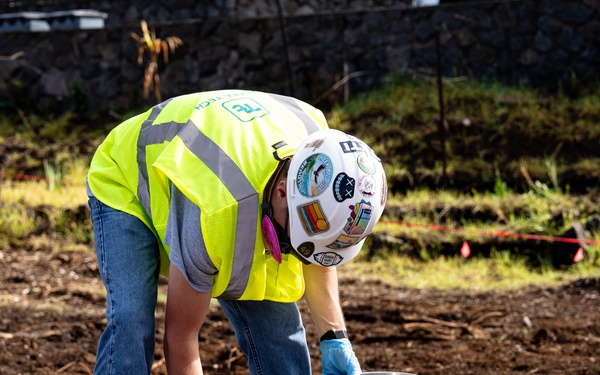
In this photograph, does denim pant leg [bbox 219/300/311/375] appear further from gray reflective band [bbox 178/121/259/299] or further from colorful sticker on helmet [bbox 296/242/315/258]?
colorful sticker on helmet [bbox 296/242/315/258]

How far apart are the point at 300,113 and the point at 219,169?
1.57ft

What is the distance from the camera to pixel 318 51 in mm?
10008

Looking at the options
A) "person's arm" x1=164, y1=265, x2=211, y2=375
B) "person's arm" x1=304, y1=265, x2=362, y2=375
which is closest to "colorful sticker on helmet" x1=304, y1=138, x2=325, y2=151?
"person's arm" x1=164, y1=265, x2=211, y2=375

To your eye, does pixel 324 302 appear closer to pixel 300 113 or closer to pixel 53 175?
pixel 300 113

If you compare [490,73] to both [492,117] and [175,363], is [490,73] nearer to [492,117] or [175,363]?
[492,117]

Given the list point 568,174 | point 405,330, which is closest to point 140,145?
point 405,330

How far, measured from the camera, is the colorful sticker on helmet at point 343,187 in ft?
8.50

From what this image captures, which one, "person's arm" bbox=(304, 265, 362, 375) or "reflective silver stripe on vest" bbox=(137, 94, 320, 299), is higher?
"reflective silver stripe on vest" bbox=(137, 94, 320, 299)

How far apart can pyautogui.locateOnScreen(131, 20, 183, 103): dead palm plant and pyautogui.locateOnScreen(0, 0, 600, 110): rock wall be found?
12 cm

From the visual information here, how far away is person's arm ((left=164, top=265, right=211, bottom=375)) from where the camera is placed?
2.74 meters

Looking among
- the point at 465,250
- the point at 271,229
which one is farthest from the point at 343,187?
the point at 465,250

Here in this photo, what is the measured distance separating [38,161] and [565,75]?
5316mm

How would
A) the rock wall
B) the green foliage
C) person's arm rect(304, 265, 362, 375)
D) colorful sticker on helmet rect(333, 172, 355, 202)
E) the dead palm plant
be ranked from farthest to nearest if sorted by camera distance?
the dead palm plant
the rock wall
the green foliage
person's arm rect(304, 265, 362, 375)
colorful sticker on helmet rect(333, 172, 355, 202)

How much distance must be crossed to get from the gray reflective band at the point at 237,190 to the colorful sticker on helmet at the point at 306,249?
149 millimetres
